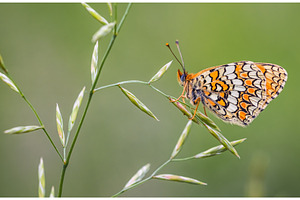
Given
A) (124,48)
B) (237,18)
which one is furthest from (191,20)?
(124,48)

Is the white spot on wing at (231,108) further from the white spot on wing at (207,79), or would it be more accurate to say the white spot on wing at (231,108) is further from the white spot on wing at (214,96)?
the white spot on wing at (207,79)

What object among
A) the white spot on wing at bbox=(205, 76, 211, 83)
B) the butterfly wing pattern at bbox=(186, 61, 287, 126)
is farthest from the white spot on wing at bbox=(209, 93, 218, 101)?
the white spot on wing at bbox=(205, 76, 211, 83)

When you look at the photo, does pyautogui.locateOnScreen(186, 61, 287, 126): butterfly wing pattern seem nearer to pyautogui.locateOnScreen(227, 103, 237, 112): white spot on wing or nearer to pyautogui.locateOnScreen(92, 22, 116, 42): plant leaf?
pyautogui.locateOnScreen(227, 103, 237, 112): white spot on wing

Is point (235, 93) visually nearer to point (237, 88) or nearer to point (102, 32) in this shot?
point (237, 88)

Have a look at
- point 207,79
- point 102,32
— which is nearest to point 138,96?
point 207,79

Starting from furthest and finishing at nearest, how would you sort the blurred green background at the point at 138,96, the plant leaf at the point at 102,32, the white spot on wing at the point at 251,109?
the blurred green background at the point at 138,96 → the white spot on wing at the point at 251,109 → the plant leaf at the point at 102,32

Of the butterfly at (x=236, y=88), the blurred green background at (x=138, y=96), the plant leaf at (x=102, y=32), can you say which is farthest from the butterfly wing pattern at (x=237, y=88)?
the blurred green background at (x=138, y=96)
